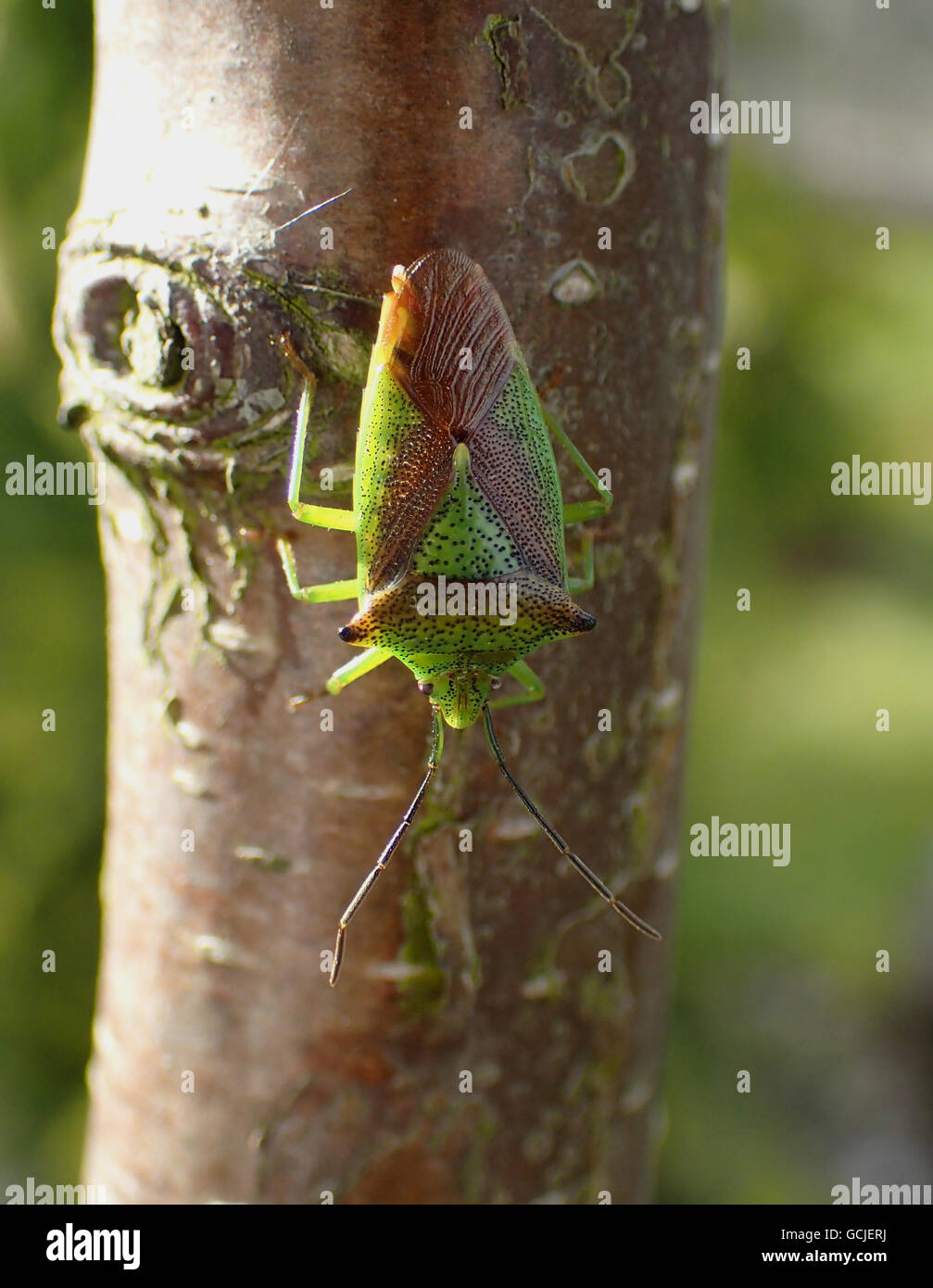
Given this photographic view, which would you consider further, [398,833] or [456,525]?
[456,525]

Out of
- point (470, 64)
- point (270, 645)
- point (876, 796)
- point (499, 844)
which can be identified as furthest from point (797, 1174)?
point (470, 64)

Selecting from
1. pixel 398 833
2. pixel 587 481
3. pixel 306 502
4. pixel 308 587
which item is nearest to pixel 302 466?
pixel 306 502

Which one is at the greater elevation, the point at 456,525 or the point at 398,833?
the point at 456,525

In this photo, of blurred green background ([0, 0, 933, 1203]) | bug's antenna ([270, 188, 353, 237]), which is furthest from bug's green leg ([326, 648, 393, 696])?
blurred green background ([0, 0, 933, 1203])

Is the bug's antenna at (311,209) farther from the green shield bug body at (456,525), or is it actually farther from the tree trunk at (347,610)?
the green shield bug body at (456,525)

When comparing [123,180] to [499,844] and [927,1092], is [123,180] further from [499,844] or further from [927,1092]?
[927,1092]

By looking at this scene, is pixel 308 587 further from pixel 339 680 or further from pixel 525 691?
pixel 525 691

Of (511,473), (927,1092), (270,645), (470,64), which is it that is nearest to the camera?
(470,64)
